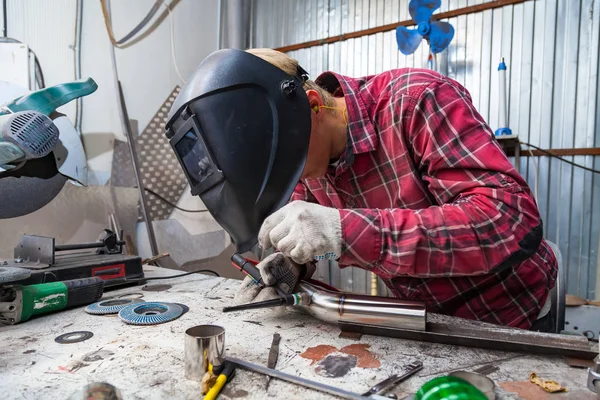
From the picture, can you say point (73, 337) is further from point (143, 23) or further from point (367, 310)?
point (143, 23)

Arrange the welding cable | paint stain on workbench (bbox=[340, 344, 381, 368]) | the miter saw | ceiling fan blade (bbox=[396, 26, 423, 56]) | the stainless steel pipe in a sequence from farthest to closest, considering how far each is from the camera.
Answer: ceiling fan blade (bbox=[396, 26, 423, 56]) < the welding cable < the miter saw < the stainless steel pipe < paint stain on workbench (bbox=[340, 344, 381, 368])

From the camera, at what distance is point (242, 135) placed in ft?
2.70

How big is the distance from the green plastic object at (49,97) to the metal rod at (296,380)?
2.87 feet

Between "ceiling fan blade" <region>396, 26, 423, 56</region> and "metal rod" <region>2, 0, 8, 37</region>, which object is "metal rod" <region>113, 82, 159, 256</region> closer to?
"metal rod" <region>2, 0, 8, 37</region>

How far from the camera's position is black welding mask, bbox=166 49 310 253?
82cm

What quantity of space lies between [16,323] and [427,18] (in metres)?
2.48

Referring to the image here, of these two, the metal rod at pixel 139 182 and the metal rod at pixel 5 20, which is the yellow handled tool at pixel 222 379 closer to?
the metal rod at pixel 139 182

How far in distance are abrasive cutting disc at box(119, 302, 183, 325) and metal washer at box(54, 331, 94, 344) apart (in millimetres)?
89

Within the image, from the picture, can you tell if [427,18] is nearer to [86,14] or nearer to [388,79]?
[388,79]

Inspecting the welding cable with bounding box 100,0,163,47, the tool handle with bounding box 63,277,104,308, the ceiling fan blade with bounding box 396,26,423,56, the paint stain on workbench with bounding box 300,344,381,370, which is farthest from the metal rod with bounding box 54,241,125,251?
the ceiling fan blade with bounding box 396,26,423,56

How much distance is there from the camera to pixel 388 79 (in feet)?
3.51

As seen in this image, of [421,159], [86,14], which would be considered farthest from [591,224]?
[86,14]

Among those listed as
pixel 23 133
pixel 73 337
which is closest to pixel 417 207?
pixel 73 337

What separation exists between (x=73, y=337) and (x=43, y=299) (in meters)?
0.23
